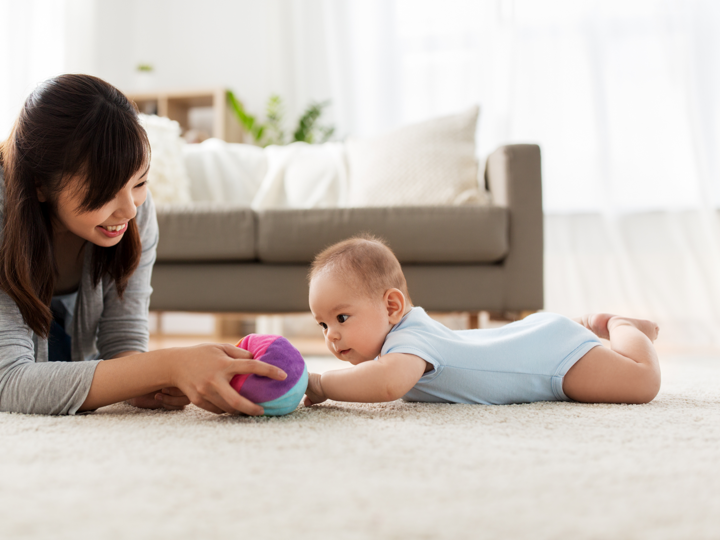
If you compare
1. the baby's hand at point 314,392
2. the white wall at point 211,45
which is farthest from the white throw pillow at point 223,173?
the baby's hand at point 314,392

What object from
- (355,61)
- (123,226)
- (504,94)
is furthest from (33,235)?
(355,61)

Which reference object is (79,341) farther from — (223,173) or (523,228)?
(223,173)

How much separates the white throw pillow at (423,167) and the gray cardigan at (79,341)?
1113 mm

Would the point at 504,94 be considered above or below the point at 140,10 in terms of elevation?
below

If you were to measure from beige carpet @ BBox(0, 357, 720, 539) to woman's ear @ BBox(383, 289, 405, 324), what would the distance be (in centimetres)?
16

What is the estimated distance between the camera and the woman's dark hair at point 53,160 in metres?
0.77

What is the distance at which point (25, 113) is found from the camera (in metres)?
0.79

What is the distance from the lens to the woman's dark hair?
2.51ft

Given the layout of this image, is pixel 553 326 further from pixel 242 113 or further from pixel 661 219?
pixel 242 113

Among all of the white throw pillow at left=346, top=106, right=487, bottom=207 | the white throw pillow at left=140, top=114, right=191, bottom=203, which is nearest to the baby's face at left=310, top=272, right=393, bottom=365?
the white throw pillow at left=346, top=106, right=487, bottom=207

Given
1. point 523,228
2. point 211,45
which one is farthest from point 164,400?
point 211,45

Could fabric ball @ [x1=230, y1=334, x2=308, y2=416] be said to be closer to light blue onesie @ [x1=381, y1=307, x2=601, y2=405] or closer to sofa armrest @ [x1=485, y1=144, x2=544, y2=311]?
light blue onesie @ [x1=381, y1=307, x2=601, y2=405]

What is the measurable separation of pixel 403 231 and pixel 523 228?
1.17ft

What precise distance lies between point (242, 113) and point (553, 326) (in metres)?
2.73
